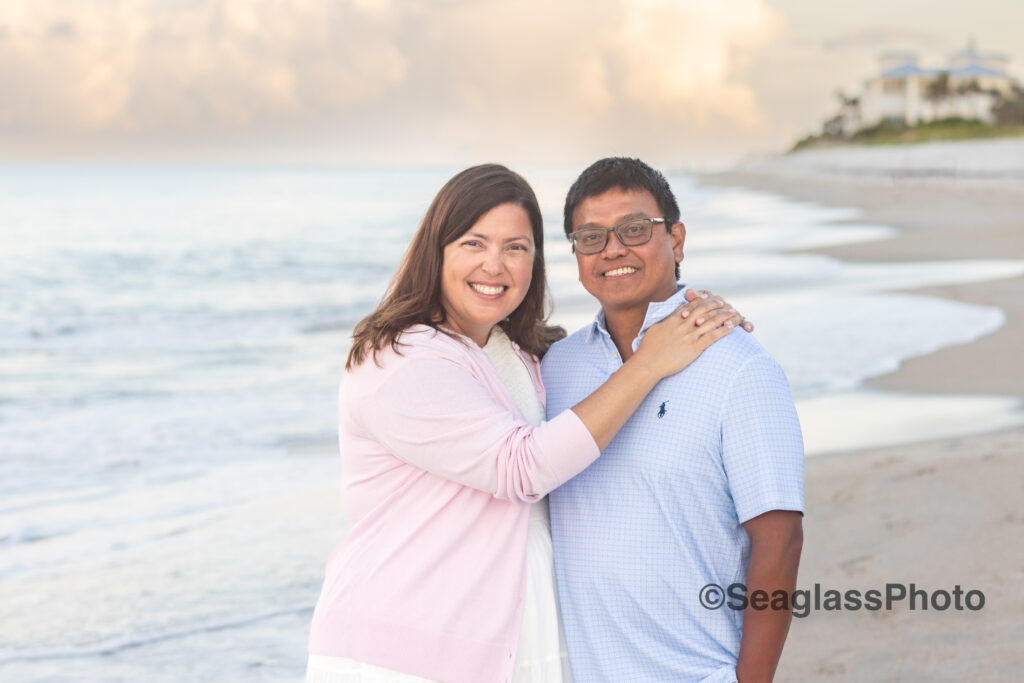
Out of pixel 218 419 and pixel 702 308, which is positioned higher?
pixel 702 308

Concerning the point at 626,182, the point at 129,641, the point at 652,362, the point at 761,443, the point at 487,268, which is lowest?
the point at 129,641

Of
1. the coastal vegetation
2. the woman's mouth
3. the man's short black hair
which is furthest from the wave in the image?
the coastal vegetation

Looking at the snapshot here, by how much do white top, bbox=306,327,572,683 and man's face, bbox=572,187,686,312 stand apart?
1.42 ft

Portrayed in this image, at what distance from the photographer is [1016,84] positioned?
256 ft

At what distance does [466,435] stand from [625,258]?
2.53ft

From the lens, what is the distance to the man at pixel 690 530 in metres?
2.46

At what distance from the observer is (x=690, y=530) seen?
8.34 feet

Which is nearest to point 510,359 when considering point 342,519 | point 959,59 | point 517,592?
point 517,592

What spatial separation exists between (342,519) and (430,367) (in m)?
3.87

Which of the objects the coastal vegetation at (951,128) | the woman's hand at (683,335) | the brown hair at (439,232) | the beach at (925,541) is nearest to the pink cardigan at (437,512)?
the brown hair at (439,232)

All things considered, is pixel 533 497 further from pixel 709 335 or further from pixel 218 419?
pixel 218 419

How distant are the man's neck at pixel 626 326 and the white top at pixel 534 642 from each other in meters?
0.35

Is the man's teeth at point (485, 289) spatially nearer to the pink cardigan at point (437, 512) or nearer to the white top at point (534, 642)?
the pink cardigan at point (437, 512)

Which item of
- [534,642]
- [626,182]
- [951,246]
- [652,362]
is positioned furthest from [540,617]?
[951,246]
